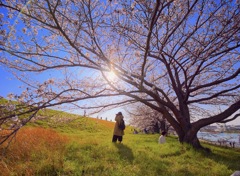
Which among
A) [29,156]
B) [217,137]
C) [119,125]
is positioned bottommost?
[29,156]

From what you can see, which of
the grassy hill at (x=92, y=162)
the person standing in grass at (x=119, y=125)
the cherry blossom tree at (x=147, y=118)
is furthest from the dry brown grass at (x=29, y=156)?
the cherry blossom tree at (x=147, y=118)

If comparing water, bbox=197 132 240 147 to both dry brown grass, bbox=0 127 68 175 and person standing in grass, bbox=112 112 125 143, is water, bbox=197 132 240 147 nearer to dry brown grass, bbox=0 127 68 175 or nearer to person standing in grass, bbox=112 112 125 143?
person standing in grass, bbox=112 112 125 143

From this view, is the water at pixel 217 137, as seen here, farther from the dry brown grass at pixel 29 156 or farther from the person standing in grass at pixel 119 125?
the dry brown grass at pixel 29 156

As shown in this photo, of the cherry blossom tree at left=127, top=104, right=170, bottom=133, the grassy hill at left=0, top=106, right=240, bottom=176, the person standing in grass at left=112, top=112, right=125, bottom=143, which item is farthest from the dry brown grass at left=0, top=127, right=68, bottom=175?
the cherry blossom tree at left=127, top=104, right=170, bottom=133

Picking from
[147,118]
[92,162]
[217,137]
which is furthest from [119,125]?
[217,137]

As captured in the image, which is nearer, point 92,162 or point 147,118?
point 92,162

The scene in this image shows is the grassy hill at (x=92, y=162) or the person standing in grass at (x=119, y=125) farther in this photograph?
the person standing in grass at (x=119, y=125)

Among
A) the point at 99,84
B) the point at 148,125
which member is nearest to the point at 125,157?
the point at 99,84

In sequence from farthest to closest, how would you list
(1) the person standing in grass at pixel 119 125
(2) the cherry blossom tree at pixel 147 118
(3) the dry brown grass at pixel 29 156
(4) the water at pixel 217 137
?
(2) the cherry blossom tree at pixel 147 118 < (4) the water at pixel 217 137 < (1) the person standing in grass at pixel 119 125 < (3) the dry brown grass at pixel 29 156

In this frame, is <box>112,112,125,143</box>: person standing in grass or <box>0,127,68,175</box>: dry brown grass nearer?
<box>0,127,68,175</box>: dry brown grass

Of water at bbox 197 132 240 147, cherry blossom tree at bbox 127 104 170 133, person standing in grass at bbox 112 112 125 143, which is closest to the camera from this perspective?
person standing in grass at bbox 112 112 125 143

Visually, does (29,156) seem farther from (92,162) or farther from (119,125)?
(119,125)

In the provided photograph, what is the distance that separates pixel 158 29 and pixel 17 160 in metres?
7.03

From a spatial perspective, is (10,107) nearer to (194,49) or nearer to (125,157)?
(125,157)
